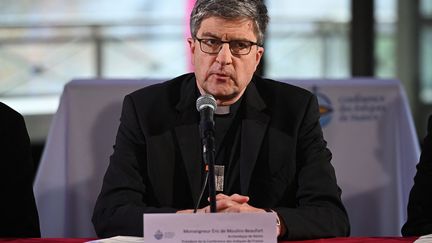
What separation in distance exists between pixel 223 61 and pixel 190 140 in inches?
12.3

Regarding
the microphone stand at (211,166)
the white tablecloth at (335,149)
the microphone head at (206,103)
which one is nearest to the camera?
the microphone stand at (211,166)

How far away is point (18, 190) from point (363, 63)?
4112 millimetres

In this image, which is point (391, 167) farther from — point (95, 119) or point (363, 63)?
point (363, 63)

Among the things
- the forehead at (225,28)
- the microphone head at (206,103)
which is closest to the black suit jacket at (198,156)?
the forehead at (225,28)

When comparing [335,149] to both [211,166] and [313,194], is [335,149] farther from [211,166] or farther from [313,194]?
[211,166]

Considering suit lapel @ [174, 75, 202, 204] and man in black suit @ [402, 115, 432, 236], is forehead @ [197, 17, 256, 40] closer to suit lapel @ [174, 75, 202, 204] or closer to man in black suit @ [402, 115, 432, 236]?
suit lapel @ [174, 75, 202, 204]

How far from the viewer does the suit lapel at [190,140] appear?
2.78 metres

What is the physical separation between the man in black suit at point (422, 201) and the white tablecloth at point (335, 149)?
0.86 metres

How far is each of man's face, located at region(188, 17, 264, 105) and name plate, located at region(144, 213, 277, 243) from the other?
0.71 meters

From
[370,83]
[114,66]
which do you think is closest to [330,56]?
[114,66]

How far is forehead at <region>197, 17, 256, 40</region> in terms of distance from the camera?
2.67 metres

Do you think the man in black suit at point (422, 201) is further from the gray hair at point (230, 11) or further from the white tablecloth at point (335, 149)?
the white tablecloth at point (335, 149)

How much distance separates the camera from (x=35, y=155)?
631 cm

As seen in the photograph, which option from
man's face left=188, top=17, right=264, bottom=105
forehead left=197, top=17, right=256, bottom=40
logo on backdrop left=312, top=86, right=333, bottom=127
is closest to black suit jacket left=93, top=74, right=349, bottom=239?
man's face left=188, top=17, right=264, bottom=105
